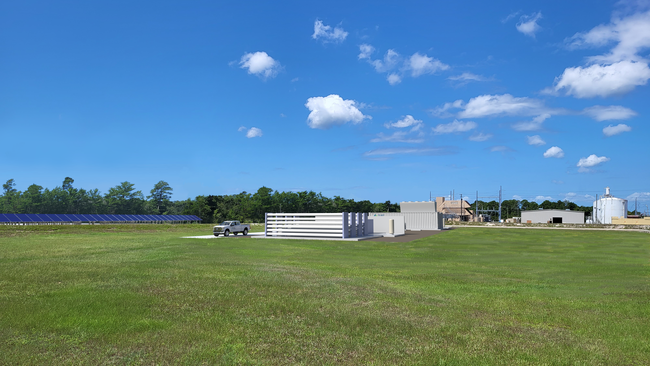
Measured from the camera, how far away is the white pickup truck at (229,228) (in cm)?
4231

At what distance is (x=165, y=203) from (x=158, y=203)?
2.51 meters

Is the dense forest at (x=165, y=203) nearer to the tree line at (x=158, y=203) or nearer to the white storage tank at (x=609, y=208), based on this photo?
the tree line at (x=158, y=203)

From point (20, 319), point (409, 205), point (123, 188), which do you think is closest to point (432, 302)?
point (20, 319)

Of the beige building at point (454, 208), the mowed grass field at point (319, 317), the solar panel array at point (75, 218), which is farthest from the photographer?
the beige building at point (454, 208)

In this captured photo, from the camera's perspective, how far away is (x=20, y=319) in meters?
8.43

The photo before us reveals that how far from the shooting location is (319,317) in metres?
8.68

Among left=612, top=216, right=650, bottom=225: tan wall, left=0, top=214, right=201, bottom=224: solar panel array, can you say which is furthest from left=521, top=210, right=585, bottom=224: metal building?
left=0, top=214, right=201, bottom=224: solar panel array

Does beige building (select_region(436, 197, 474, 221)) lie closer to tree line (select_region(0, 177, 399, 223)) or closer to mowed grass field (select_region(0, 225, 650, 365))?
tree line (select_region(0, 177, 399, 223))

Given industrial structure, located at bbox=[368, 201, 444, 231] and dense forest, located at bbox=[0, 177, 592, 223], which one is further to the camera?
dense forest, located at bbox=[0, 177, 592, 223]

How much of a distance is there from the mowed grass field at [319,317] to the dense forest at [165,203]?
→ 10427 centimetres

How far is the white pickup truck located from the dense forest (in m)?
70.8

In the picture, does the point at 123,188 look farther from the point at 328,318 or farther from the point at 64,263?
the point at 328,318

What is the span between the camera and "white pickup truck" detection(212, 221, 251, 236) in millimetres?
42312

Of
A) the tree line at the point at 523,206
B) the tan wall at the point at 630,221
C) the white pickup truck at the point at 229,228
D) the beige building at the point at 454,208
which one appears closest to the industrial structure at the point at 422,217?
the white pickup truck at the point at 229,228
